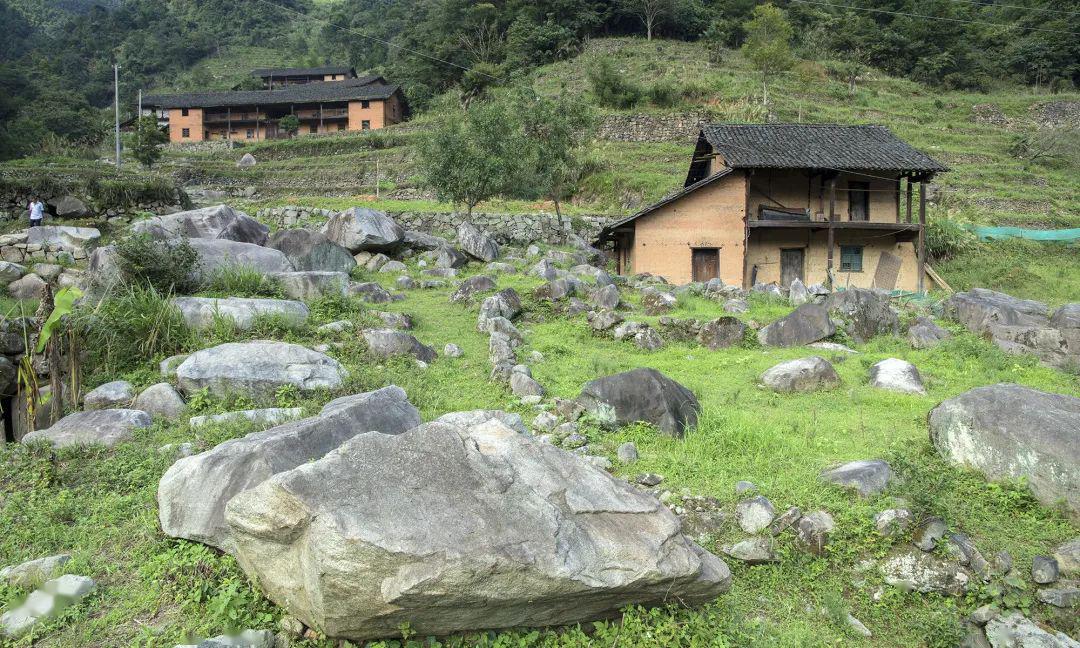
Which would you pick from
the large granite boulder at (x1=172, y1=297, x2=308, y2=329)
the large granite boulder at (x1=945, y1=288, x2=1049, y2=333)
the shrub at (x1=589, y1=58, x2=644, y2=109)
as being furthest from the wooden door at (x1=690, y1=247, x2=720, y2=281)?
the shrub at (x1=589, y1=58, x2=644, y2=109)

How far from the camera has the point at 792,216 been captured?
2170cm

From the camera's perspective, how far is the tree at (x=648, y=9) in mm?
54719

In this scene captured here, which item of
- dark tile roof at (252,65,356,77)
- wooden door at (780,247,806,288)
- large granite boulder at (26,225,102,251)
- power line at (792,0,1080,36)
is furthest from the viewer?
dark tile roof at (252,65,356,77)

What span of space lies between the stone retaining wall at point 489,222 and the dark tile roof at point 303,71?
4707 cm

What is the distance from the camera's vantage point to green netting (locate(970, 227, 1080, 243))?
26.0 metres

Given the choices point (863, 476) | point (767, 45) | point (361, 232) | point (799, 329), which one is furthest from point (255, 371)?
point (767, 45)

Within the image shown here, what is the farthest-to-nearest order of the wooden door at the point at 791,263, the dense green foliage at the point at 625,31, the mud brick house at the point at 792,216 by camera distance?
the dense green foliage at the point at 625,31, the wooden door at the point at 791,263, the mud brick house at the point at 792,216

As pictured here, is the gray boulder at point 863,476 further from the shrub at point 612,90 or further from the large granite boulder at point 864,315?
the shrub at point 612,90

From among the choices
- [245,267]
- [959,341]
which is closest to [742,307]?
[959,341]

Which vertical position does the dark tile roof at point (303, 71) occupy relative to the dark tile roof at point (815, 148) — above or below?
above

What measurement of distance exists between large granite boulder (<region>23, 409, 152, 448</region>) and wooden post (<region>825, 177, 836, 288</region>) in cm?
1835

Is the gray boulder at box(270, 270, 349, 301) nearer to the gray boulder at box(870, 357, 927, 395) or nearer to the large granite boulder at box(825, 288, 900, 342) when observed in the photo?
the gray boulder at box(870, 357, 927, 395)

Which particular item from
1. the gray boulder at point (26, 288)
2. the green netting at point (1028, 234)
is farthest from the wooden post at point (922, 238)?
the gray boulder at point (26, 288)

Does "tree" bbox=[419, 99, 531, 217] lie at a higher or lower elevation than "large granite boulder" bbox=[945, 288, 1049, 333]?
higher
